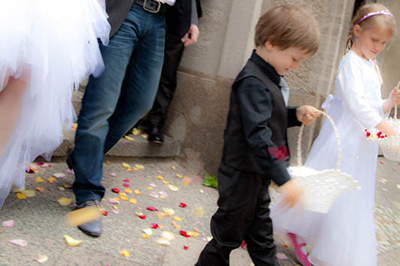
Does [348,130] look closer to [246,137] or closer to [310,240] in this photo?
[310,240]

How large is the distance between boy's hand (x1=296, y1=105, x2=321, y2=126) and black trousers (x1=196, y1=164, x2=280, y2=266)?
363 mm

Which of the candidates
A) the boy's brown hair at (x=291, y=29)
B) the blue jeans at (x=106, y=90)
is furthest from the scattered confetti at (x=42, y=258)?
the boy's brown hair at (x=291, y=29)

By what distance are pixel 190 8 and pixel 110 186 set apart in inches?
55.2

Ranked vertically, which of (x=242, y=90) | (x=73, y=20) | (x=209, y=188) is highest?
(x=73, y=20)

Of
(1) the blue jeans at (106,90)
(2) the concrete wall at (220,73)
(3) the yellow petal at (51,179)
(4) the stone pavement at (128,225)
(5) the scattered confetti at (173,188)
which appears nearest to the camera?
(4) the stone pavement at (128,225)

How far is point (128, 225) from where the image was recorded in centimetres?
283

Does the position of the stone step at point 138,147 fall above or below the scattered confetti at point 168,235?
above

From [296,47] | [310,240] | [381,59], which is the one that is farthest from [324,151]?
[381,59]

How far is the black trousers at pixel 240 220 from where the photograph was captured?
2.22m

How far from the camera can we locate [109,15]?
2.75 meters

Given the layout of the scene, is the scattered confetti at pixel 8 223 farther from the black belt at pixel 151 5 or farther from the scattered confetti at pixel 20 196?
the black belt at pixel 151 5

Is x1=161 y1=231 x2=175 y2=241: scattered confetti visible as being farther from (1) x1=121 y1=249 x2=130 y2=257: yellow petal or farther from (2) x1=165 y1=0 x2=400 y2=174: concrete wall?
(2) x1=165 y1=0 x2=400 y2=174: concrete wall

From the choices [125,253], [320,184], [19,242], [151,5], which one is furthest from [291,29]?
[19,242]

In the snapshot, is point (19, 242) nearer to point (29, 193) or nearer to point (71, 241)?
point (71, 241)
